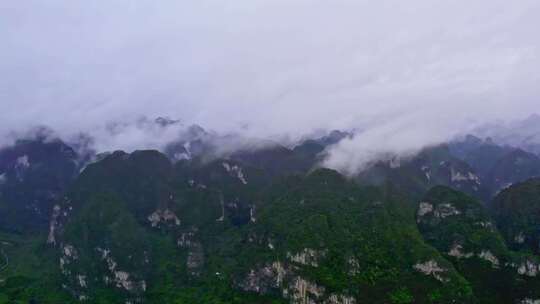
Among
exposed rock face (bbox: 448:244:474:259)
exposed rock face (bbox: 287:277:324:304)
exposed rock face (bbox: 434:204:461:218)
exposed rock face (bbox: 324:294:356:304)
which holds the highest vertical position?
exposed rock face (bbox: 434:204:461:218)

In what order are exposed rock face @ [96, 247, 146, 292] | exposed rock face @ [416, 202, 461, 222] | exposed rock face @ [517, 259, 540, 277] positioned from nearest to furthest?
exposed rock face @ [517, 259, 540, 277] < exposed rock face @ [416, 202, 461, 222] < exposed rock face @ [96, 247, 146, 292]

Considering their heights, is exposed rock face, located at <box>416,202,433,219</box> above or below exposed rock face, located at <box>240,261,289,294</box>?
above

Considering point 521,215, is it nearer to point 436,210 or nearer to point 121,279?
point 436,210

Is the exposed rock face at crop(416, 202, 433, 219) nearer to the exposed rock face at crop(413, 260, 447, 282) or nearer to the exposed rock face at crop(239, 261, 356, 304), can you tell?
the exposed rock face at crop(413, 260, 447, 282)

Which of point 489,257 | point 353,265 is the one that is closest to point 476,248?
point 489,257

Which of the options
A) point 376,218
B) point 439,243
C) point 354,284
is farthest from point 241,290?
point 439,243

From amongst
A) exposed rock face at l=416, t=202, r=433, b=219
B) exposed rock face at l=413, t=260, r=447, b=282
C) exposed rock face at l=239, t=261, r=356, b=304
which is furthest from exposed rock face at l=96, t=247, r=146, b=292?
exposed rock face at l=416, t=202, r=433, b=219

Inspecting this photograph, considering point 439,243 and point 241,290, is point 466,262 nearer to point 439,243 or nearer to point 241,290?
point 439,243
